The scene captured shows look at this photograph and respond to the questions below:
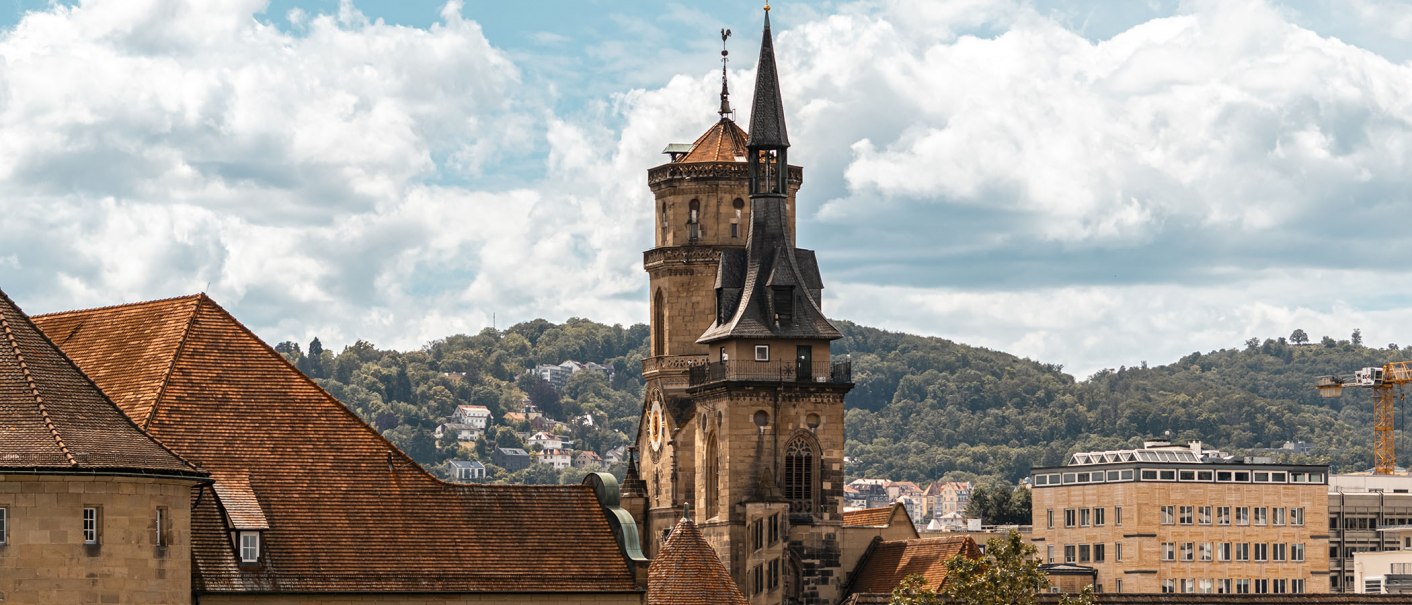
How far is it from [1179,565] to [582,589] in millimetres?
123810

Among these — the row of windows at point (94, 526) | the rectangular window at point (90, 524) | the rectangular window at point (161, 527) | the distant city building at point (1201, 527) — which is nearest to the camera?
the row of windows at point (94, 526)

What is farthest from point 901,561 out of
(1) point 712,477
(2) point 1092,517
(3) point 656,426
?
(2) point 1092,517

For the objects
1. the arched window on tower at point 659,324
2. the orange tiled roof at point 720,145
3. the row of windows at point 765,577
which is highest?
the orange tiled roof at point 720,145

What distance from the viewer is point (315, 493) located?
72.9m

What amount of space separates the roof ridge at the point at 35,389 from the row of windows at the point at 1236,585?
132250 mm

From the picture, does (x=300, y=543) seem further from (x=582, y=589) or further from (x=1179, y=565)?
(x=1179, y=565)

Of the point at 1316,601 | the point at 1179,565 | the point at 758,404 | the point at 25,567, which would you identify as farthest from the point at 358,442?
the point at 1179,565

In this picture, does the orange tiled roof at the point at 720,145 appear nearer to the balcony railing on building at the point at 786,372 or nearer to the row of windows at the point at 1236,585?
the balcony railing on building at the point at 786,372

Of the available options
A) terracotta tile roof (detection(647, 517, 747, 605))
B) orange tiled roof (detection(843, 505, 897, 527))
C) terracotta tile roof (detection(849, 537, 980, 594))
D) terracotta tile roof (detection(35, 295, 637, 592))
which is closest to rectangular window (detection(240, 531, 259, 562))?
terracotta tile roof (detection(35, 295, 637, 592))

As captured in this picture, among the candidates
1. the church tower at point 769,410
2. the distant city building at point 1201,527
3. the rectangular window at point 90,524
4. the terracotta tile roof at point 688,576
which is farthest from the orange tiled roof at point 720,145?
the rectangular window at point 90,524

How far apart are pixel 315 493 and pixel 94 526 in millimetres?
8639

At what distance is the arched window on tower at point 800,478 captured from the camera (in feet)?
475

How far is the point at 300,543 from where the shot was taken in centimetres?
7181

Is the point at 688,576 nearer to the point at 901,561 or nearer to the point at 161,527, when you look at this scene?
the point at 161,527
